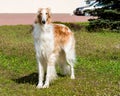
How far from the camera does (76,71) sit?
1244 centimetres

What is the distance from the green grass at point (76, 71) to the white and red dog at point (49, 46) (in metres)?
0.32

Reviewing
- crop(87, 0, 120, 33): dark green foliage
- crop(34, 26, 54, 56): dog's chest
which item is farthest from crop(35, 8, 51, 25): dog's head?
crop(87, 0, 120, 33): dark green foliage

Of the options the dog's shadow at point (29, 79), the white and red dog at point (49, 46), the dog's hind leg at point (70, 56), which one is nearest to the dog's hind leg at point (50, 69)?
the white and red dog at point (49, 46)

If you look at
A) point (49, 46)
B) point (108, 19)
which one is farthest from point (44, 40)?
point (108, 19)

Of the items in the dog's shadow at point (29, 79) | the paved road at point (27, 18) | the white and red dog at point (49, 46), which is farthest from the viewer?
the paved road at point (27, 18)

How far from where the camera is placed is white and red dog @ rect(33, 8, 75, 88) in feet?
33.3

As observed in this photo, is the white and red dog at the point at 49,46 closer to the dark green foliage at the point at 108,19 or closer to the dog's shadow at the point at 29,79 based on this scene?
the dog's shadow at the point at 29,79

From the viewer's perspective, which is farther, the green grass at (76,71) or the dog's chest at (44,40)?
the dog's chest at (44,40)

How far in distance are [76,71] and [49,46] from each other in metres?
2.23

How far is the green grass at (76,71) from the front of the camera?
998cm

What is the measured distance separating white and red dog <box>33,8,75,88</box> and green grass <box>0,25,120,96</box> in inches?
12.5

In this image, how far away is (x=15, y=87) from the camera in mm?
10492

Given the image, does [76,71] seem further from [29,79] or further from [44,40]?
[44,40]

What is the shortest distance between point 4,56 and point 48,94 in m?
5.19
